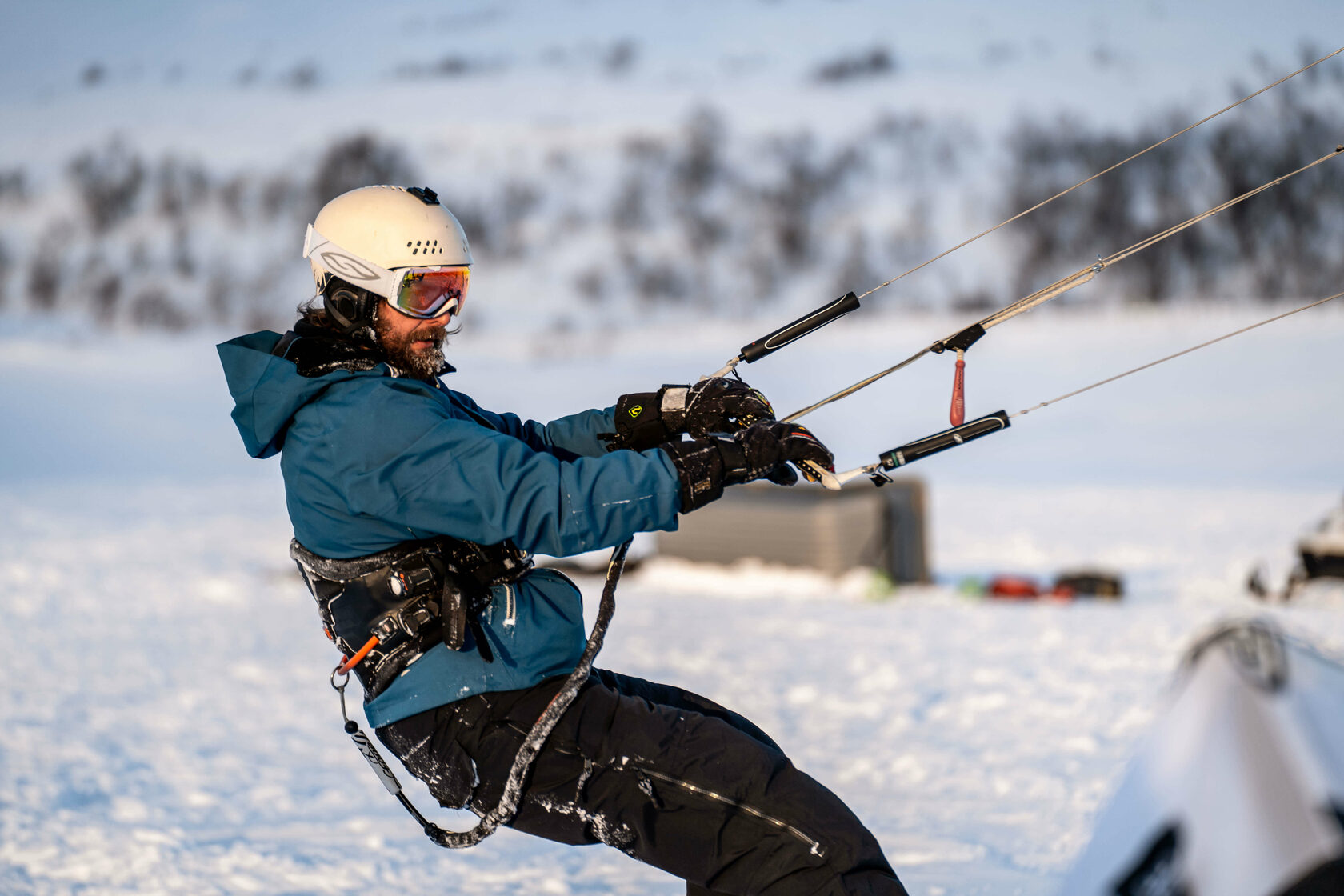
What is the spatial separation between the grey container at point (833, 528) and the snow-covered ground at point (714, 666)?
0.77ft

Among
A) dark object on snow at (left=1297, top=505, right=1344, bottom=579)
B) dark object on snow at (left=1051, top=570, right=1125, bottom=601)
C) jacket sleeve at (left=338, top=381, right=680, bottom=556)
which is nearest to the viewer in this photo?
jacket sleeve at (left=338, top=381, right=680, bottom=556)

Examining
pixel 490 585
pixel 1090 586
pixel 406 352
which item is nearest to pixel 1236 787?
pixel 490 585

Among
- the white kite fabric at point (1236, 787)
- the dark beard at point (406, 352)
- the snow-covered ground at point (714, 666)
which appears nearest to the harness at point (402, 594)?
the dark beard at point (406, 352)

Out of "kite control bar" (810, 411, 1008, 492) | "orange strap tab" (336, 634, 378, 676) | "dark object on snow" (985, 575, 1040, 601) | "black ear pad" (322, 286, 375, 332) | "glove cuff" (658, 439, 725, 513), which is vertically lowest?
"dark object on snow" (985, 575, 1040, 601)

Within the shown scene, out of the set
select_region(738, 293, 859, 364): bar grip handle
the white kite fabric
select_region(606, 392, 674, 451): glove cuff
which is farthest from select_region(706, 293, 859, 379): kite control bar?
the white kite fabric

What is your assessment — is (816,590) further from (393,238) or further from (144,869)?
(393,238)

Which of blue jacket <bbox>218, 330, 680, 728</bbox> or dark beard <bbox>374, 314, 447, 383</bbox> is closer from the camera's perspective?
blue jacket <bbox>218, 330, 680, 728</bbox>

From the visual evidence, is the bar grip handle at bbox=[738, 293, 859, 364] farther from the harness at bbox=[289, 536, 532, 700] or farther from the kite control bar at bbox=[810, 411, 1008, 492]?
the harness at bbox=[289, 536, 532, 700]

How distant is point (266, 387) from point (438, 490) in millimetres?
440

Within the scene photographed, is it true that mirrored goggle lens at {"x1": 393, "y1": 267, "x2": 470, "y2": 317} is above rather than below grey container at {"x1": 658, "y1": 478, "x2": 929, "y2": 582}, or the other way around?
above

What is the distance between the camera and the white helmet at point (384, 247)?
255cm

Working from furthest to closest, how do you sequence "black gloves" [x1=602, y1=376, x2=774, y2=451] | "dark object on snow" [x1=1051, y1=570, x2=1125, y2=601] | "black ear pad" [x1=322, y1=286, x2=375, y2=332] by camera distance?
"dark object on snow" [x1=1051, y1=570, x2=1125, y2=601], "black gloves" [x1=602, y1=376, x2=774, y2=451], "black ear pad" [x1=322, y1=286, x2=375, y2=332]

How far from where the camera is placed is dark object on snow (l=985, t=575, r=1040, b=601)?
8.56m

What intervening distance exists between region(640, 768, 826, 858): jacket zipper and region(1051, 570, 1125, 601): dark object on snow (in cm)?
670
